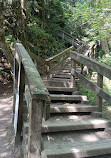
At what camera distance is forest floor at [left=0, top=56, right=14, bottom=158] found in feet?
10.3

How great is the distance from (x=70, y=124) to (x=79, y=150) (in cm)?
64

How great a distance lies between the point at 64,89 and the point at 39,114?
278cm

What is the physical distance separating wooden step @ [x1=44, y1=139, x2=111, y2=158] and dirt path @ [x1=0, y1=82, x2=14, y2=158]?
3.72ft

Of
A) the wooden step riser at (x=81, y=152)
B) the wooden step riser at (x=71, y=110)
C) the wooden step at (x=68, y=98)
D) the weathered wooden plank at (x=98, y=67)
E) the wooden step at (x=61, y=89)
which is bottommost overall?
the wooden step riser at (x=81, y=152)

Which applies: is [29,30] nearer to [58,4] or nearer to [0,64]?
[0,64]

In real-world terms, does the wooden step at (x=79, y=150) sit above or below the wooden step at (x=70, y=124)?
below

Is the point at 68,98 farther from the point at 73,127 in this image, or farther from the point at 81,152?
the point at 81,152

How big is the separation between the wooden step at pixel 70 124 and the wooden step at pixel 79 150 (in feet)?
1.14

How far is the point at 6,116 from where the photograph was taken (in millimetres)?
4922

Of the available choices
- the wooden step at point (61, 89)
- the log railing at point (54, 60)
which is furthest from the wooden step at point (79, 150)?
the log railing at point (54, 60)

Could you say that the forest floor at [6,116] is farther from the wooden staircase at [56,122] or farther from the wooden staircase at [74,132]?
the wooden staircase at [74,132]

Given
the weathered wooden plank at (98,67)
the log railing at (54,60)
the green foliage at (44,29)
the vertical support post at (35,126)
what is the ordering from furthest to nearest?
1. the green foliage at (44,29)
2. the log railing at (54,60)
3. the weathered wooden plank at (98,67)
4. the vertical support post at (35,126)

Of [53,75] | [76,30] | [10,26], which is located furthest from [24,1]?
[76,30]

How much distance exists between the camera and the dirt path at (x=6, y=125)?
3.10 meters
